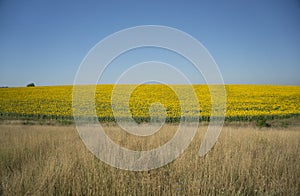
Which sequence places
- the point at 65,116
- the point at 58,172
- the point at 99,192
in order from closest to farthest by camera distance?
the point at 99,192 → the point at 58,172 → the point at 65,116

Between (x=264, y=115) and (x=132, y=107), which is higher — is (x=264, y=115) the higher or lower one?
the lower one

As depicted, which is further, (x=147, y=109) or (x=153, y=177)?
(x=147, y=109)

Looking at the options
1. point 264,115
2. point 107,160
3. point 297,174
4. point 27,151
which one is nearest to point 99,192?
point 107,160

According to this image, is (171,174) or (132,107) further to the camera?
(132,107)

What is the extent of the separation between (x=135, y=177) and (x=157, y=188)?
0.61 meters

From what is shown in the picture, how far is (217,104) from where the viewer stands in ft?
63.9

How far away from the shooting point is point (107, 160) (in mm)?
4297

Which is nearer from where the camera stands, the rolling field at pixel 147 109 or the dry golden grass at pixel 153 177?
the dry golden grass at pixel 153 177

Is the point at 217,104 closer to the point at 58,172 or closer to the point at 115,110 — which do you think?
the point at 115,110

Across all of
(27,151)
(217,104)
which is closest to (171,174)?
(27,151)

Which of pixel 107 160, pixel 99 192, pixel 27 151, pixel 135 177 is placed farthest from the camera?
pixel 27 151

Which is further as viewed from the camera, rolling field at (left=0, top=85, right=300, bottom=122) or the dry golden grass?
rolling field at (left=0, top=85, right=300, bottom=122)

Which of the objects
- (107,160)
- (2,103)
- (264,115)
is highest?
(2,103)

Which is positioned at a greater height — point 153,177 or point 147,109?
point 147,109
